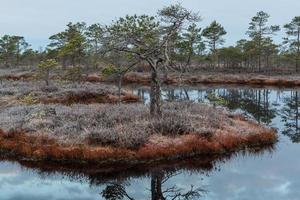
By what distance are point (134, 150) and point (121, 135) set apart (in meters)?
1.06

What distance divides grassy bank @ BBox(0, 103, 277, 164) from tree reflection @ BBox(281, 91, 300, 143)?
8.42 feet

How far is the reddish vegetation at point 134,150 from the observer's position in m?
19.6

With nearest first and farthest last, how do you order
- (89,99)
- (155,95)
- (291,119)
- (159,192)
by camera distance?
(159,192)
(155,95)
(291,119)
(89,99)

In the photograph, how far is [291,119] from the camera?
35.5 metres

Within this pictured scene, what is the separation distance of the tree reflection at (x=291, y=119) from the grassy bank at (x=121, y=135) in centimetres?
257

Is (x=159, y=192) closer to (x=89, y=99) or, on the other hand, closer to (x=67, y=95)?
(x=89, y=99)

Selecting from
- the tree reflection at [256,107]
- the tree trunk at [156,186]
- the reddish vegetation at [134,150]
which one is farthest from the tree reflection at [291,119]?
the tree trunk at [156,186]

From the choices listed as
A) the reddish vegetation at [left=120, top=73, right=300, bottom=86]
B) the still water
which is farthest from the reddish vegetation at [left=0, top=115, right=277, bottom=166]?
the reddish vegetation at [left=120, top=73, right=300, bottom=86]

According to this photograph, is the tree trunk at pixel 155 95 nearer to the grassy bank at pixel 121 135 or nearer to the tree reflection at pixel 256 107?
the grassy bank at pixel 121 135

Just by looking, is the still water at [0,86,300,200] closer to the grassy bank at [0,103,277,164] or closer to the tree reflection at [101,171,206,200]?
the tree reflection at [101,171,206,200]

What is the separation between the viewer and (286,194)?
15.7 metres

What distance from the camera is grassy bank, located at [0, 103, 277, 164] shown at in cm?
1997

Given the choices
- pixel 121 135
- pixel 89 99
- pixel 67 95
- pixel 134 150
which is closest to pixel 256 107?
pixel 89 99

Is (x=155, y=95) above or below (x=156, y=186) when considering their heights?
above
